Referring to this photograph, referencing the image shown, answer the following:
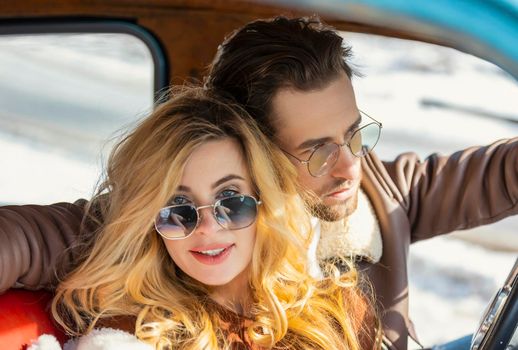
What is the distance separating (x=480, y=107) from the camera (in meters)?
9.70

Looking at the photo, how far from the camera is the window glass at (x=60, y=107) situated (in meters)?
6.76

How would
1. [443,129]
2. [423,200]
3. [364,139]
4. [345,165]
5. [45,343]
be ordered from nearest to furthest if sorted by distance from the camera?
[45,343], [345,165], [364,139], [423,200], [443,129]

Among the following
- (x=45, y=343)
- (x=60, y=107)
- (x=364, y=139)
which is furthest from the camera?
(x=60, y=107)

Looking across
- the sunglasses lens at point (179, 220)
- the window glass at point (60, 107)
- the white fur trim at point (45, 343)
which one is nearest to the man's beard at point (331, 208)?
the sunglasses lens at point (179, 220)

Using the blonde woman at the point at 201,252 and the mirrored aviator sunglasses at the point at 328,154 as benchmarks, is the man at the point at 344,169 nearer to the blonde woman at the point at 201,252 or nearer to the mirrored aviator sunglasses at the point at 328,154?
the mirrored aviator sunglasses at the point at 328,154

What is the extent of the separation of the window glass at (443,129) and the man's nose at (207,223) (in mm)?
881

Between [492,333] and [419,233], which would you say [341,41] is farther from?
[492,333]

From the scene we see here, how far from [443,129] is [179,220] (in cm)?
763

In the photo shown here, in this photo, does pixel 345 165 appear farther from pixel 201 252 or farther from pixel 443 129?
pixel 443 129

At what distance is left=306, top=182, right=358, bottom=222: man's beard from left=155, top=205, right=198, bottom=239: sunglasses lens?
43 centimetres

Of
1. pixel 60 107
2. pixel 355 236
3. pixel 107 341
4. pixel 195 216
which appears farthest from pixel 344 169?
pixel 60 107

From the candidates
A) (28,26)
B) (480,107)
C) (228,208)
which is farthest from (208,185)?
(480,107)

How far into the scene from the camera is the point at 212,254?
211 cm

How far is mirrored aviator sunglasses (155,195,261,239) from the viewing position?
2.07 m
